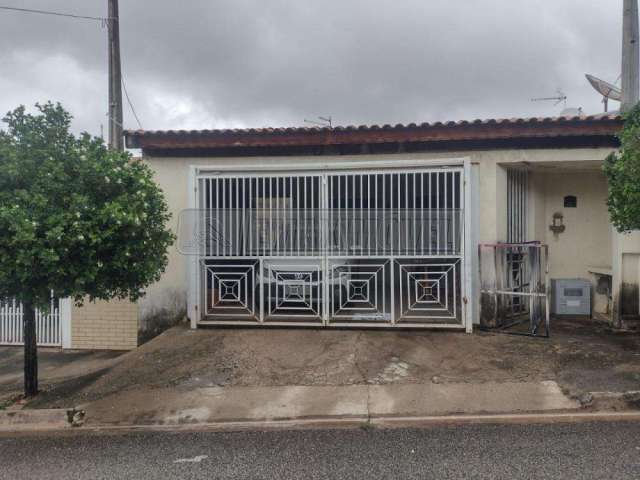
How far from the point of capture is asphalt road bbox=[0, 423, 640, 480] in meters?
3.28

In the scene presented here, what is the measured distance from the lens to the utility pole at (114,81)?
9484mm

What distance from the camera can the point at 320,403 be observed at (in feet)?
14.7

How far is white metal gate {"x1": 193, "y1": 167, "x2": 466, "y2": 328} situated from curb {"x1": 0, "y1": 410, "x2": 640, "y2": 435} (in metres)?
2.26

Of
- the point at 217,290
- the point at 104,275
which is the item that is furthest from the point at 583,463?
the point at 217,290

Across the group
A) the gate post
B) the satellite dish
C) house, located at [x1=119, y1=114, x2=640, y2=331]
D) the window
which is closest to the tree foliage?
house, located at [x1=119, y1=114, x2=640, y2=331]

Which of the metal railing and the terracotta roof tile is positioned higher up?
the terracotta roof tile

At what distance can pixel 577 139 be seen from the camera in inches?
251

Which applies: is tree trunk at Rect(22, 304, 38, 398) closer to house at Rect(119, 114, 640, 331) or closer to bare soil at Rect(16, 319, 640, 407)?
bare soil at Rect(16, 319, 640, 407)

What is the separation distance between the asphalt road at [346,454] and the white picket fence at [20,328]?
3401 millimetres

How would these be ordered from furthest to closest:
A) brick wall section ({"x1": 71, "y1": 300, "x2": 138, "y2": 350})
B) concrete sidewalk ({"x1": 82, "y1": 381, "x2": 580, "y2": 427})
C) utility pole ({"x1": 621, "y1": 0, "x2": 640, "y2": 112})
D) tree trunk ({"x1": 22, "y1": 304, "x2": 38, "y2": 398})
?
utility pole ({"x1": 621, "y1": 0, "x2": 640, "y2": 112}) → brick wall section ({"x1": 71, "y1": 300, "x2": 138, "y2": 350}) → tree trunk ({"x1": 22, "y1": 304, "x2": 38, "y2": 398}) → concrete sidewalk ({"x1": 82, "y1": 381, "x2": 580, "y2": 427})

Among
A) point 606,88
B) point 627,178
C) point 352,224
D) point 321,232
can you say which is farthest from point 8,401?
point 606,88

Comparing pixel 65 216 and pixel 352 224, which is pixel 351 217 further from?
pixel 65 216

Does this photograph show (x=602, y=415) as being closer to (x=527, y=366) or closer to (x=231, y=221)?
(x=527, y=366)

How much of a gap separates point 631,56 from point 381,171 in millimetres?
6868
